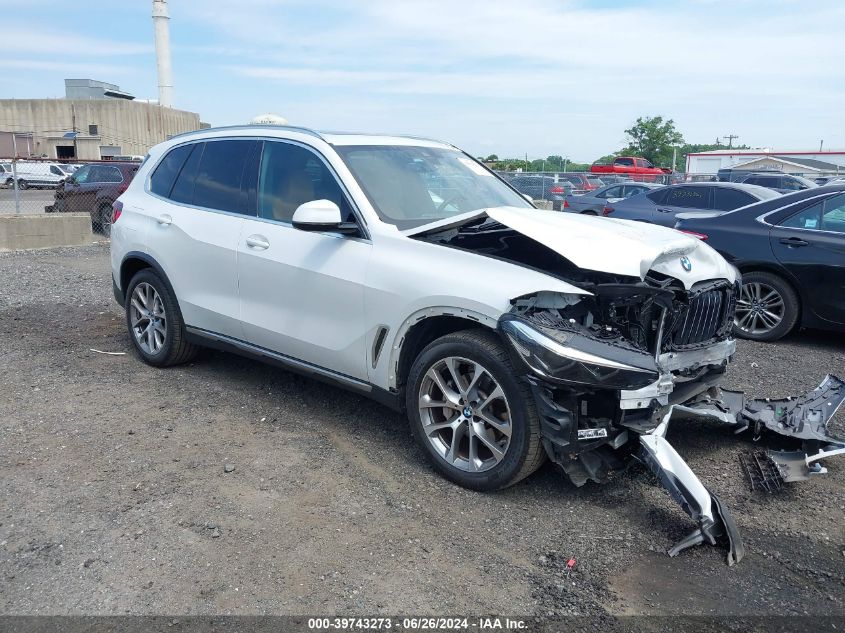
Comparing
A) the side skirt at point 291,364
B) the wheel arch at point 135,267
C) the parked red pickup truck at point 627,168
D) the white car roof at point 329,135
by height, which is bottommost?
the side skirt at point 291,364

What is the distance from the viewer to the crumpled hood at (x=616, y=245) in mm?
3658

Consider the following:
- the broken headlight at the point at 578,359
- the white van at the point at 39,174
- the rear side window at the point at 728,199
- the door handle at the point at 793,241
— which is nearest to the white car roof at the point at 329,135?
the broken headlight at the point at 578,359

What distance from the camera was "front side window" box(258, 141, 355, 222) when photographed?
460 centimetres

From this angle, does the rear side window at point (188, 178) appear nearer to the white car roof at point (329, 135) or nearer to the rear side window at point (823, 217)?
the white car roof at point (329, 135)

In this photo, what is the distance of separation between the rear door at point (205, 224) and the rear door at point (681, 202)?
26.9 feet

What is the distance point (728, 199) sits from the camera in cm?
1184

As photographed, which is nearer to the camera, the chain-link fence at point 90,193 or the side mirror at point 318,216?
the side mirror at point 318,216

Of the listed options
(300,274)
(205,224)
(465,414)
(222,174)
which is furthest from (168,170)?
(465,414)

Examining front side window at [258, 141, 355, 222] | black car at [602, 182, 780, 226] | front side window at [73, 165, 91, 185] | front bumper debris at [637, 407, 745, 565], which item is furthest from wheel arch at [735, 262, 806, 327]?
front side window at [73, 165, 91, 185]

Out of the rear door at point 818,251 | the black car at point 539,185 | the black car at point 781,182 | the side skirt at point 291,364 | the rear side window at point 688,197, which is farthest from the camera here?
the black car at point 539,185

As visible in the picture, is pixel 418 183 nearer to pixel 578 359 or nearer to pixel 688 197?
pixel 578 359

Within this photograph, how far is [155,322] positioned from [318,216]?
2456 millimetres

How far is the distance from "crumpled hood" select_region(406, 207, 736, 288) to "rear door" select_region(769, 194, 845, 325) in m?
2.86

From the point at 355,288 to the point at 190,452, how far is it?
1410 mm
